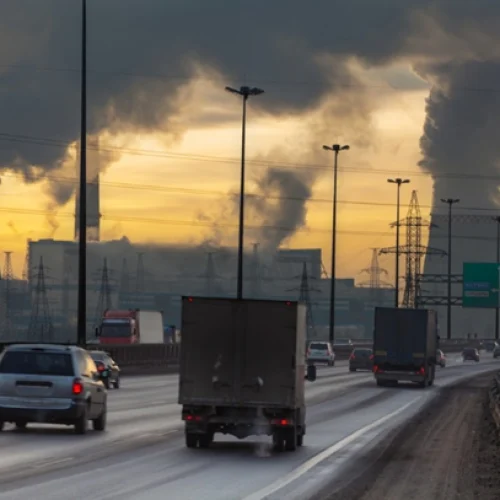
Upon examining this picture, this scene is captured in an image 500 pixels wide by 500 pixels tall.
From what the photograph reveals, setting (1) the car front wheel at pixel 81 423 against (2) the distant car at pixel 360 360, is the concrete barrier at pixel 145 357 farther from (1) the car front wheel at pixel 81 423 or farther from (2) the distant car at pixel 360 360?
(1) the car front wheel at pixel 81 423

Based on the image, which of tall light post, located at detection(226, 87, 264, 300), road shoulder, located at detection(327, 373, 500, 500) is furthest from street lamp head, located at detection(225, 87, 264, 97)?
road shoulder, located at detection(327, 373, 500, 500)

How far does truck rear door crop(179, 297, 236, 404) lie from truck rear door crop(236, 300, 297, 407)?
0.25 meters

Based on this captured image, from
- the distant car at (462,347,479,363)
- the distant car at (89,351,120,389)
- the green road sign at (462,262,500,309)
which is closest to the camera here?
the distant car at (89,351,120,389)

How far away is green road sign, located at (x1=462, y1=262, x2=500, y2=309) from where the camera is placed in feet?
391

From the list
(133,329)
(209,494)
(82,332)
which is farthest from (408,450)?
(133,329)

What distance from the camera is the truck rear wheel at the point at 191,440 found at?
23.8 meters

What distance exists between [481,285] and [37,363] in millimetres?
96560

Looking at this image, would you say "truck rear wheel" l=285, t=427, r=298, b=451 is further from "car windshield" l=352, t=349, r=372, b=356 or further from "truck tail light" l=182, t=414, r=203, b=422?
"car windshield" l=352, t=349, r=372, b=356

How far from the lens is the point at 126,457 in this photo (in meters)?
21.2

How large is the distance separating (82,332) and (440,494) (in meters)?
34.6

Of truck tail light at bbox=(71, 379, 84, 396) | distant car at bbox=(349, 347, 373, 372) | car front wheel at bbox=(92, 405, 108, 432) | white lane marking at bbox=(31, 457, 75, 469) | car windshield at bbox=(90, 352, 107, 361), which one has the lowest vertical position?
distant car at bbox=(349, 347, 373, 372)

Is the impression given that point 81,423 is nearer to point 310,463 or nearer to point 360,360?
point 310,463

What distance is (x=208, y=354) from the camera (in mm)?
23609

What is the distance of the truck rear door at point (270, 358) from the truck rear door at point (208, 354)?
25cm
